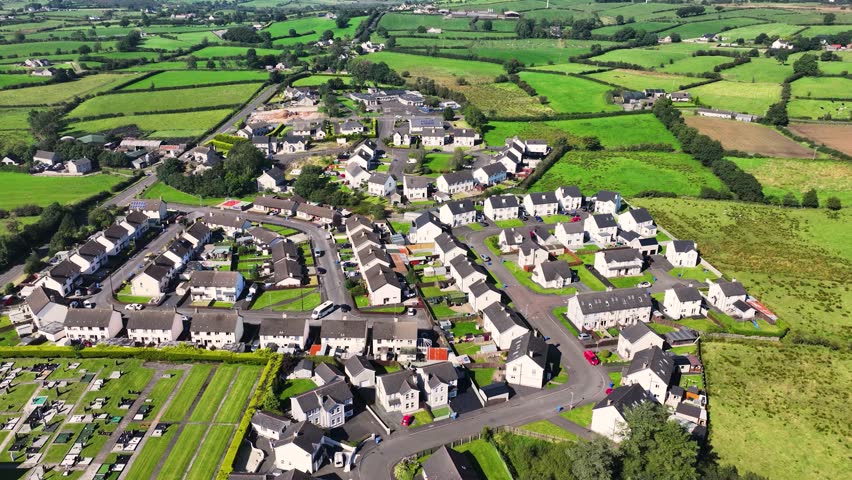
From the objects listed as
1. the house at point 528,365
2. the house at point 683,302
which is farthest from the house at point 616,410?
the house at point 683,302

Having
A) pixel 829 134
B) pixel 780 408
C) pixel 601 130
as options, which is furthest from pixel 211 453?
pixel 829 134

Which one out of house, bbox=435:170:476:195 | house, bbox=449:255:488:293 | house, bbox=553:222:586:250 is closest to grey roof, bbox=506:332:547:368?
house, bbox=449:255:488:293

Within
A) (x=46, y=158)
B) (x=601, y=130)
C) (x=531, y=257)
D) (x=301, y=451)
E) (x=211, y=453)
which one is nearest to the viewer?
(x=301, y=451)

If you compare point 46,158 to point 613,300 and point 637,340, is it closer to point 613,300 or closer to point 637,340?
point 613,300

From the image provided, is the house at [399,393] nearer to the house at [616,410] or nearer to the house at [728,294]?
the house at [616,410]

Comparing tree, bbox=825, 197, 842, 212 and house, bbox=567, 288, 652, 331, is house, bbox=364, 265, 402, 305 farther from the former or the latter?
tree, bbox=825, 197, 842, 212

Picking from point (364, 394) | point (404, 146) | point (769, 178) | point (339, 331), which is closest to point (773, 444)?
point (364, 394)
